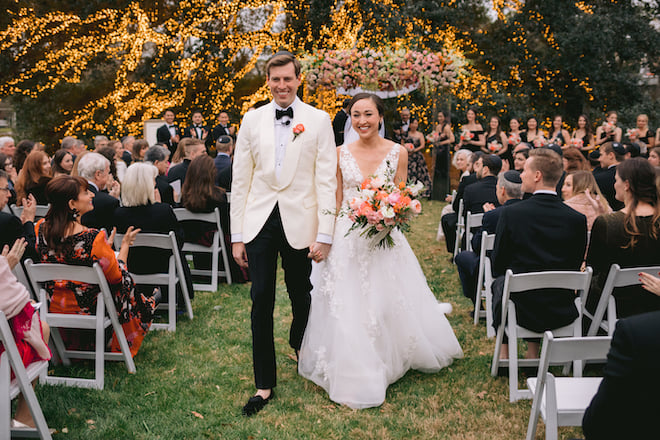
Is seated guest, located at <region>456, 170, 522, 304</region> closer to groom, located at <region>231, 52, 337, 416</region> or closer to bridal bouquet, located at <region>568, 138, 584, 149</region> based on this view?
groom, located at <region>231, 52, 337, 416</region>

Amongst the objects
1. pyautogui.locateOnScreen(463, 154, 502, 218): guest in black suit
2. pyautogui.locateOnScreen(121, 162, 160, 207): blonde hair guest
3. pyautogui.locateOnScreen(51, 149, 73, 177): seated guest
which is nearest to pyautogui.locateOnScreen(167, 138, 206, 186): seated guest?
pyautogui.locateOnScreen(51, 149, 73, 177): seated guest

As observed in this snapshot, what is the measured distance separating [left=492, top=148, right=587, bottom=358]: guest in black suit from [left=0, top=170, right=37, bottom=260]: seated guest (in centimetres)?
377

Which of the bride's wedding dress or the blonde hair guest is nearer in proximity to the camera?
the bride's wedding dress

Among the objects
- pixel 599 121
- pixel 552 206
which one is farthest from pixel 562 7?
pixel 552 206

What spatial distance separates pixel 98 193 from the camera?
5.38m

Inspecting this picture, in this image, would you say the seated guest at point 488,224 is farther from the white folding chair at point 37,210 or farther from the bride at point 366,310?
the white folding chair at point 37,210

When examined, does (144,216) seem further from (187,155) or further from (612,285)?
(612,285)

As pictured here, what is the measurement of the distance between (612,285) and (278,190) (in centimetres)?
238

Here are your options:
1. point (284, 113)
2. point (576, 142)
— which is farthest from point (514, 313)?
point (576, 142)

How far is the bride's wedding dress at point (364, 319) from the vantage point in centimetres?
380

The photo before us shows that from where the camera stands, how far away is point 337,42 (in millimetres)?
14555

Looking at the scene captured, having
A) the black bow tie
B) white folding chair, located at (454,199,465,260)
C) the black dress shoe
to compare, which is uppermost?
the black bow tie

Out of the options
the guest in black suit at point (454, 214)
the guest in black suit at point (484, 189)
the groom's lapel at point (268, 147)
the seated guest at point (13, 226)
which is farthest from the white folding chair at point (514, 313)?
the seated guest at point (13, 226)

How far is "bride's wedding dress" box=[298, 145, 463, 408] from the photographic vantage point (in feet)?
12.5
